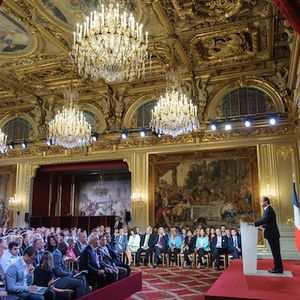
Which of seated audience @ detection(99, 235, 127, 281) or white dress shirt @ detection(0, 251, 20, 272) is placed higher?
white dress shirt @ detection(0, 251, 20, 272)

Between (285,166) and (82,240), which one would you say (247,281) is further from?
(285,166)

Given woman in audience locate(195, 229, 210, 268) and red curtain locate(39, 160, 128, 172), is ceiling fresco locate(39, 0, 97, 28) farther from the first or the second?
woman in audience locate(195, 229, 210, 268)

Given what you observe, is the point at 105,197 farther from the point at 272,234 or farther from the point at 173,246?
the point at 272,234

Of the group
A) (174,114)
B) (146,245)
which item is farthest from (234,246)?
(174,114)

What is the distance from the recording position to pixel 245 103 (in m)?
13.4

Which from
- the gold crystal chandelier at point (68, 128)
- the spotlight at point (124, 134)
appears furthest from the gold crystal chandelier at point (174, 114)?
the spotlight at point (124, 134)

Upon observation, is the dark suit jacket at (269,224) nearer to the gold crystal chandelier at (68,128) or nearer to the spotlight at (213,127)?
the spotlight at (213,127)

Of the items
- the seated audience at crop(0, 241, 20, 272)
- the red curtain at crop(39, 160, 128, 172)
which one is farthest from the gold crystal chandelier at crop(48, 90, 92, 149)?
the seated audience at crop(0, 241, 20, 272)

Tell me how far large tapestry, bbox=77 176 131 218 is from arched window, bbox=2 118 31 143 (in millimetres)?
4076

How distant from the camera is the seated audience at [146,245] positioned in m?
12.0

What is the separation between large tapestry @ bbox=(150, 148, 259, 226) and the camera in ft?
41.8

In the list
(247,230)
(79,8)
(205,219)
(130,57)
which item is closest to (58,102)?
(79,8)

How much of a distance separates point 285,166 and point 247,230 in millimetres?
6450

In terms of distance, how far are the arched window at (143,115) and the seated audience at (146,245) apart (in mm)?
4672
